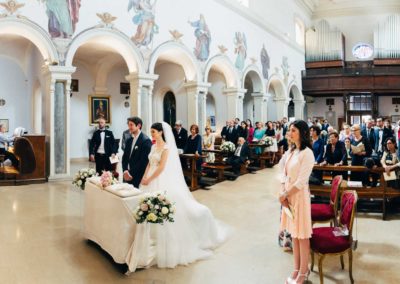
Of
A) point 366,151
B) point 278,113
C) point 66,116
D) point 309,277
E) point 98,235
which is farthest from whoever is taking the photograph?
point 278,113

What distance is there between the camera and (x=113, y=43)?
1153cm

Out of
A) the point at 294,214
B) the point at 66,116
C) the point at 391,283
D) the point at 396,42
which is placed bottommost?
the point at 391,283

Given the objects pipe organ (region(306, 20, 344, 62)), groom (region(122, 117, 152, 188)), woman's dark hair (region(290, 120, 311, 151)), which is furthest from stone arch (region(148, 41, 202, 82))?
pipe organ (region(306, 20, 344, 62))

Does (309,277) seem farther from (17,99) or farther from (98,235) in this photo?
(17,99)

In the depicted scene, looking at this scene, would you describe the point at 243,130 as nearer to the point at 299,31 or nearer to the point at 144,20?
the point at 144,20

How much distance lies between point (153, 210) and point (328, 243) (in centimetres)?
183

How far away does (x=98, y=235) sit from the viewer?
4625mm

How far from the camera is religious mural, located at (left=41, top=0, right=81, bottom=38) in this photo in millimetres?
9516

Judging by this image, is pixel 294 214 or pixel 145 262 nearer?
pixel 294 214

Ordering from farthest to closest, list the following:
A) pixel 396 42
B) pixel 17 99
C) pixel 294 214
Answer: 1. pixel 396 42
2. pixel 17 99
3. pixel 294 214

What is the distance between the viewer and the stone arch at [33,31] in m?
8.91

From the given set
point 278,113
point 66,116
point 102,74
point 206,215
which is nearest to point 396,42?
point 278,113

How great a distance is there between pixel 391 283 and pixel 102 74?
14.9 meters

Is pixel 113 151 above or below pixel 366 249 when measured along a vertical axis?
above
